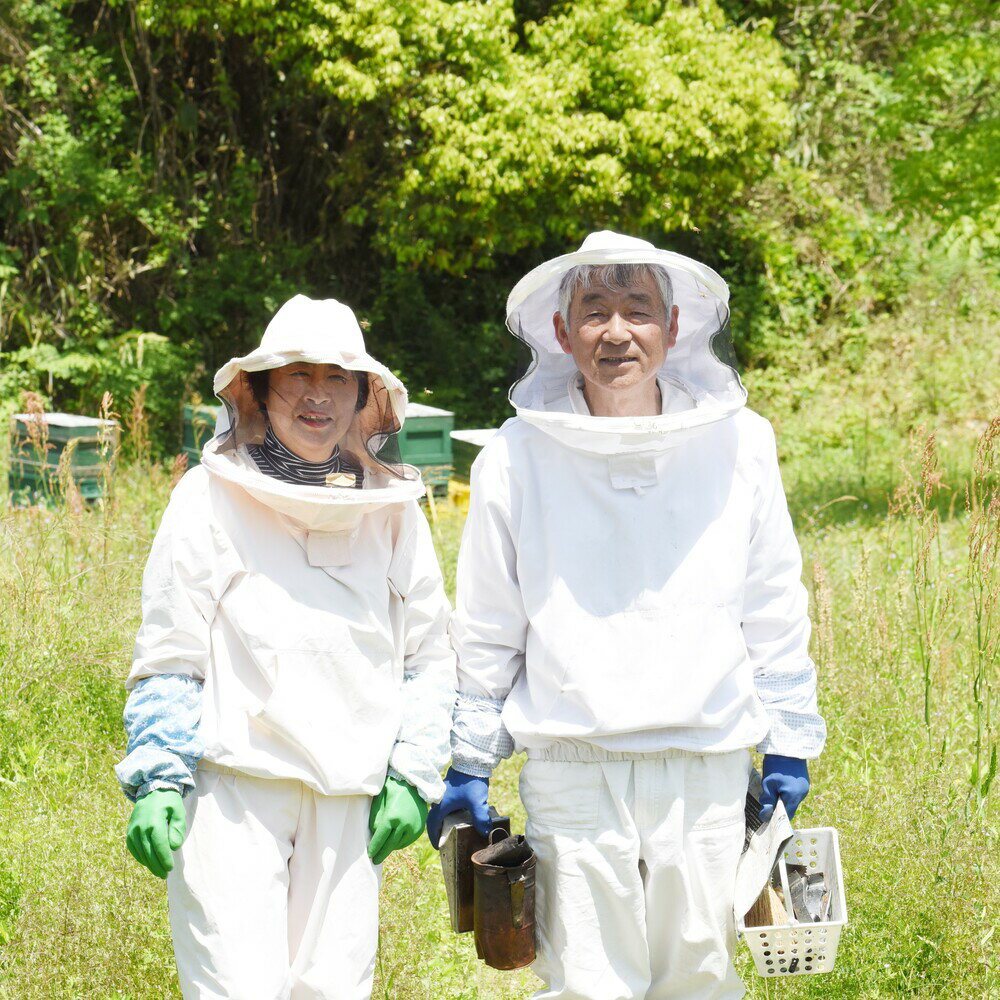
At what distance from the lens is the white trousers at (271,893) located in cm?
207

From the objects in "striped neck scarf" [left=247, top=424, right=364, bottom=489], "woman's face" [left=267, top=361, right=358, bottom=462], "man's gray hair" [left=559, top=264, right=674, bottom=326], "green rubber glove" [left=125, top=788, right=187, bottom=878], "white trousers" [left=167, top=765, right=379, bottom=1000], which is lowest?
"white trousers" [left=167, top=765, right=379, bottom=1000]

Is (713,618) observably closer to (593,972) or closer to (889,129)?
(593,972)

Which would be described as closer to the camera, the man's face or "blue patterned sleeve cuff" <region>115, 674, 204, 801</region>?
"blue patterned sleeve cuff" <region>115, 674, 204, 801</region>

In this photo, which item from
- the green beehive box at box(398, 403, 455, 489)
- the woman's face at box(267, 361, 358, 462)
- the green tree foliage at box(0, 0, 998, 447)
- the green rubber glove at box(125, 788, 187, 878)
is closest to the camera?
the green rubber glove at box(125, 788, 187, 878)

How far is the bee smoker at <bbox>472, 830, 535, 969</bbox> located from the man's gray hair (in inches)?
39.2

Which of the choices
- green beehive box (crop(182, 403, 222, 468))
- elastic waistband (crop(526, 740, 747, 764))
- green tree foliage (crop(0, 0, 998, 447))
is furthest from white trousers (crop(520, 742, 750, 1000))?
green tree foliage (crop(0, 0, 998, 447))

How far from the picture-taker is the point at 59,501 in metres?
5.18

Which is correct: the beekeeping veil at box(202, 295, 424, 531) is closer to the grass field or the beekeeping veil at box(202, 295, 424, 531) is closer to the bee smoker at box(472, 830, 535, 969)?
the bee smoker at box(472, 830, 535, 969)

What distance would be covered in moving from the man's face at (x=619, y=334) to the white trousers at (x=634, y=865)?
673 millimetres

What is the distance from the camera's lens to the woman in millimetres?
2082

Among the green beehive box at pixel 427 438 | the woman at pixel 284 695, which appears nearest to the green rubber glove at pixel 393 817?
the woman at pixel 284 695

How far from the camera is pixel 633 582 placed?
7.29 ft

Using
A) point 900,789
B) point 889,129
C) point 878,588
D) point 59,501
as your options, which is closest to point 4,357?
point 59,501

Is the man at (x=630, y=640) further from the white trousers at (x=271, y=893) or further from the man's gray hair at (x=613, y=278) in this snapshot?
the white trousers at (x=271, y=893)
